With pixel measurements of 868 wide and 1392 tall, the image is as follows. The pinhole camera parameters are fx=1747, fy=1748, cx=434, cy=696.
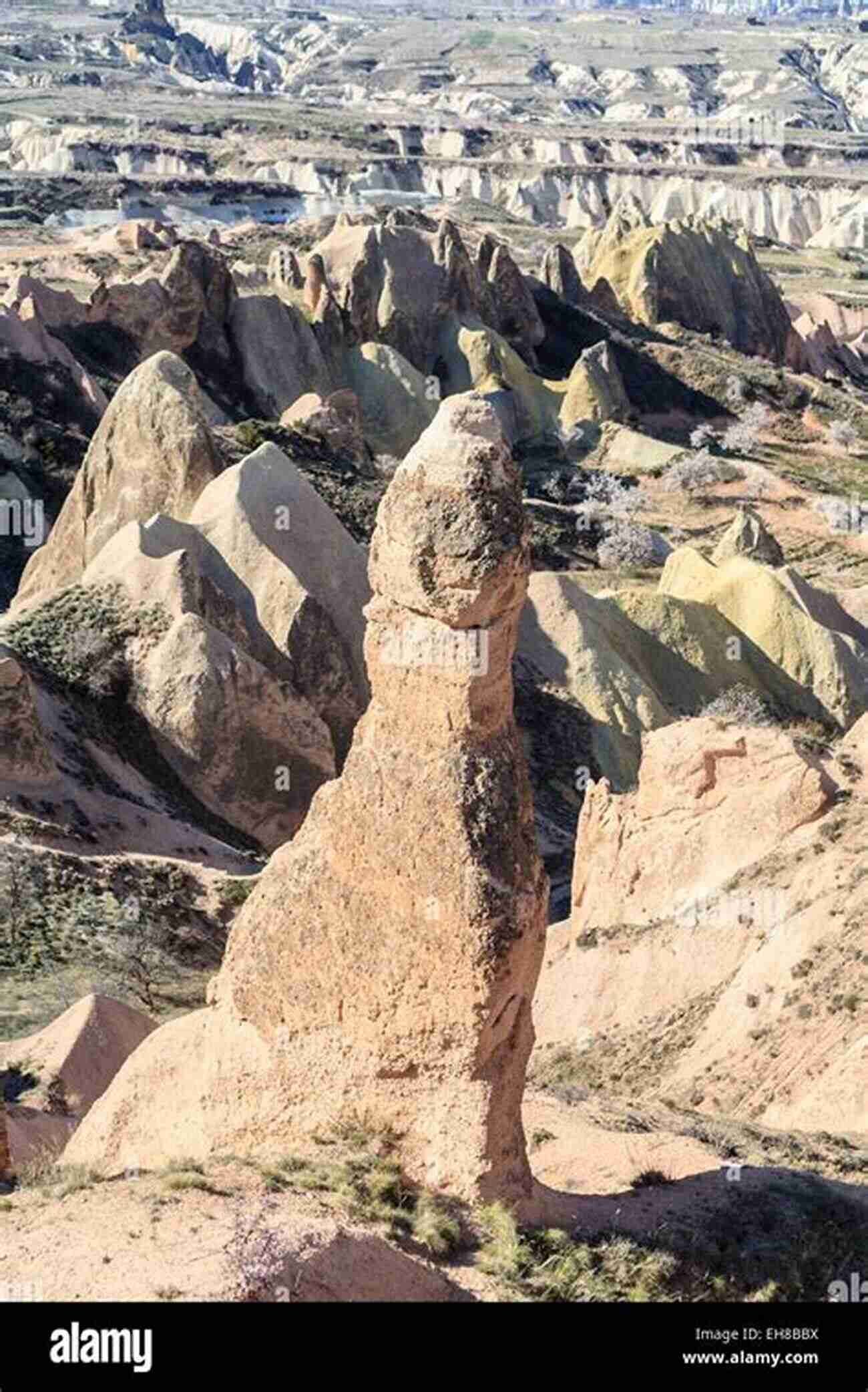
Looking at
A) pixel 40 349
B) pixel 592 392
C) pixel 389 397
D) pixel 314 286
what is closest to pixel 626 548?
pixel 389 397

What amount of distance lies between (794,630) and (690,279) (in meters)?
54.1

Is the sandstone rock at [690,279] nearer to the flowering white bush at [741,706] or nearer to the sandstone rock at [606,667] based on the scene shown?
the sandstone rock at [606,667]

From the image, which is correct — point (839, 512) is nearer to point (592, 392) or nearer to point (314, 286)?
point (592, 392)

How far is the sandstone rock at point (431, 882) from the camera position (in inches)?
490

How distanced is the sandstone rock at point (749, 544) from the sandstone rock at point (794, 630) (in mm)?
6844

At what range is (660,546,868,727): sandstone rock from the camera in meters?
40.5

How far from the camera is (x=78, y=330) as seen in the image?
5644 centimetres

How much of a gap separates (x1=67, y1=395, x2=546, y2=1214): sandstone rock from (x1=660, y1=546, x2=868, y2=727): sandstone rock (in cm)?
2858

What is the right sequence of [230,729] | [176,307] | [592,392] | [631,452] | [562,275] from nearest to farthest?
[230,729] < [176,307] < [631,452] < [592,392] < [562,275]

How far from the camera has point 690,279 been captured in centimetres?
9075

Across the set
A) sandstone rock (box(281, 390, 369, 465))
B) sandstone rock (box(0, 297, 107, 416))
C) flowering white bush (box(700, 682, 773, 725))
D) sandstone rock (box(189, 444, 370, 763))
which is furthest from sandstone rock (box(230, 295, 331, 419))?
sandstone rock (box(189, 444, 370, 763))

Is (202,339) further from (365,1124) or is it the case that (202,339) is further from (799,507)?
(365,1124)

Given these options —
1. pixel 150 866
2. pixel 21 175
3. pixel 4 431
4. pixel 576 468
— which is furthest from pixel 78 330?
pixel 21 175
